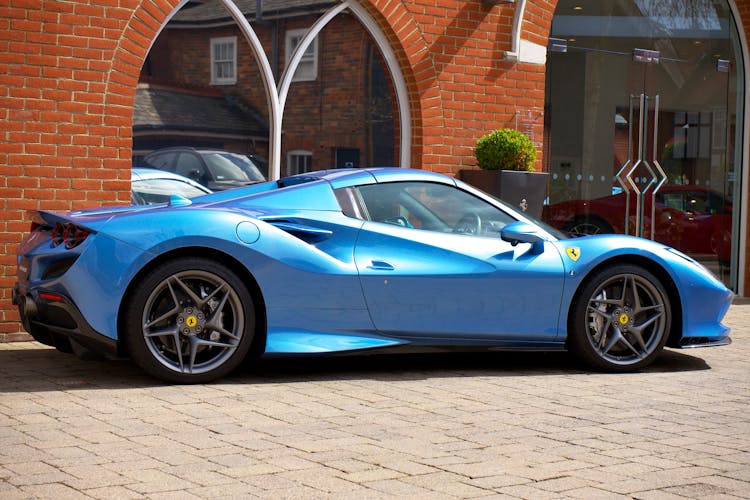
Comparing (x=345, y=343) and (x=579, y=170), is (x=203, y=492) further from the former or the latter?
(x=579, y=170)

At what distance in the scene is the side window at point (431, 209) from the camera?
6.91 meters

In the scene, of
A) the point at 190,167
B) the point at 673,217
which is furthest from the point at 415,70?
the point at 673,217

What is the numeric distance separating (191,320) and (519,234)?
2122 millimetres

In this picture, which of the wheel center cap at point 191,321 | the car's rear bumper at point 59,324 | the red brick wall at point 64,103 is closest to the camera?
the car's rear bumper at point 59,324

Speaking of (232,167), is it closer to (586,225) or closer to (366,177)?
(366,177)

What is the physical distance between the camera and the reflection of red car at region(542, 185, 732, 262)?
12.5m

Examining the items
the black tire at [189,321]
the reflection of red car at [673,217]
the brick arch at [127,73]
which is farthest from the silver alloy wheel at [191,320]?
the reflection of red car at [673,217]

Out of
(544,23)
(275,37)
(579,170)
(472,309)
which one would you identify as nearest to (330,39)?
(275,37)

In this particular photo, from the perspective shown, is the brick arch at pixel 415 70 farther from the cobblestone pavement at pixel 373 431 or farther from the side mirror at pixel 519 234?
the side mirror at pixel 519 234

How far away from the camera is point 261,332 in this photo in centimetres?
646

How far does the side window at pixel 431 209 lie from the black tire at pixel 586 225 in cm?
543

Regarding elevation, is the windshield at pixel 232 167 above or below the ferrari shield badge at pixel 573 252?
above

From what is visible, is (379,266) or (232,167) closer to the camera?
(379,266)

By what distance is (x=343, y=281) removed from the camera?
6555 millimetres
